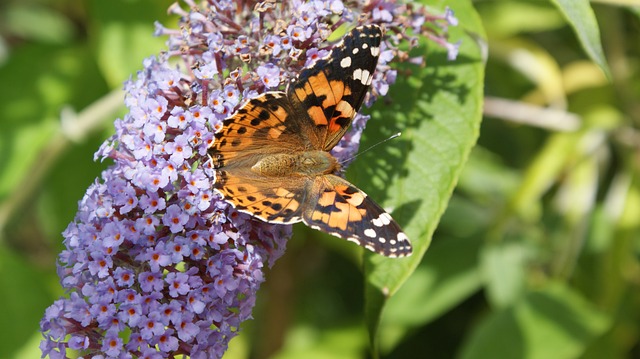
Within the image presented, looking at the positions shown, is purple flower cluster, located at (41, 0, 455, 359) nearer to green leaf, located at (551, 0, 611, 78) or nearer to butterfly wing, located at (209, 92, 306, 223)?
butterfly wing, located at (209, 92, 306, 223)

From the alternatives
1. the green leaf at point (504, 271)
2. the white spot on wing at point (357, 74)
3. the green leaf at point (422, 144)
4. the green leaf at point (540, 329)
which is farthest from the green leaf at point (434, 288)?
the white spot on wing at point (357, 74)

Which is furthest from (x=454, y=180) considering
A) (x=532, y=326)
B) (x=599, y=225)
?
(x=599, y=225)

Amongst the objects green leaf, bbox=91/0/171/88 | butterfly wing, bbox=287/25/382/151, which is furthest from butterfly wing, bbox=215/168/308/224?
green leaf, bbox=91/0/171/88

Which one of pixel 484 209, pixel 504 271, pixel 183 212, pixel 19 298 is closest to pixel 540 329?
pixel 504 271

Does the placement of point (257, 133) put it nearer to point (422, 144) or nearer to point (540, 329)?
point (422, 144)

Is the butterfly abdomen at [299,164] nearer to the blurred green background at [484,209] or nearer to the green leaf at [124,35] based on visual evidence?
the blurred green background at [484,209]

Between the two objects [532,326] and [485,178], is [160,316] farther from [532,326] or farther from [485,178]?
[485,178]

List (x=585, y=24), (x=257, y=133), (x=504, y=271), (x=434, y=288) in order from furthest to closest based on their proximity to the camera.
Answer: (x=434, y=288), (x=504, y=271), (x=257, y=133), (x=585, y=24)
